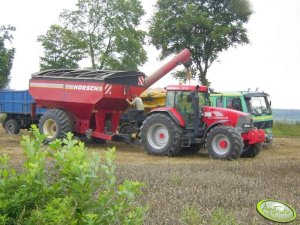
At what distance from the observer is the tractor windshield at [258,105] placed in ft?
49.1

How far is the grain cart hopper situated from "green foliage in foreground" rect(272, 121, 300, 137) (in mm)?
10302

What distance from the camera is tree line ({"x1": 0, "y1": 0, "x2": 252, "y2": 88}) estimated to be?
91.4ft

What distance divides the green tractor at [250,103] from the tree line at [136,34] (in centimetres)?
1201

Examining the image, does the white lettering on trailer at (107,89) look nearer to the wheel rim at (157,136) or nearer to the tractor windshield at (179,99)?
the wheel rim at (157,136)

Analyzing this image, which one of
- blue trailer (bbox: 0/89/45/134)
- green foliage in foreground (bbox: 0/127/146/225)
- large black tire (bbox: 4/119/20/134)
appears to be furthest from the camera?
→ large black tire (bbox: 4/119/20/134)

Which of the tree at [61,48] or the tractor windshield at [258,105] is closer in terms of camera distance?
the tractor windshield at [258,105]

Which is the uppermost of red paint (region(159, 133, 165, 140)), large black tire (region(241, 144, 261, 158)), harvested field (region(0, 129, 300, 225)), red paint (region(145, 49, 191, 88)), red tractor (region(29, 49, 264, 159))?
red paint (region(145, 49, 191, 88))

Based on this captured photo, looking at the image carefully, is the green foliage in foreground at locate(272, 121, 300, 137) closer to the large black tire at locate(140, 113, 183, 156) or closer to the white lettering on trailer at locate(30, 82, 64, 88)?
the large black tire at locate(140, 113, 183, 156)

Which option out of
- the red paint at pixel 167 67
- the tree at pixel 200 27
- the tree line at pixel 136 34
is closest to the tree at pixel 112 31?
the tree line at pixel 136 34

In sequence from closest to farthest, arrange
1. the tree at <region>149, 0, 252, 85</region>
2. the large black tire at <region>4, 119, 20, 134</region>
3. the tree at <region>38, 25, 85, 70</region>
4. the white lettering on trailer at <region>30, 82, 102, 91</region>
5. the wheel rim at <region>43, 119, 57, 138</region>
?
the white lettering on trailer at <region>30, 82, 102, 91</region>
the wheel rim at <region>43, 119, 57, 138</region>
the large black tire at <region>4, 119, 20, 134</region>
the tree at <region>149, 0, 252, 85</region>
the tree at <region>38, 25, 85, 70</region>

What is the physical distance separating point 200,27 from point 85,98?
1536 cm

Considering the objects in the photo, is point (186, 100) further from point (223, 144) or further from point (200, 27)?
point (200, 27)

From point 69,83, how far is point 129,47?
27.4 meters

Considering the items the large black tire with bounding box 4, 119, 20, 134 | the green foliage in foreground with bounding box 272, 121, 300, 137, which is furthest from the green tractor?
the large black tire with bounding box 4, 119, 20, 134
